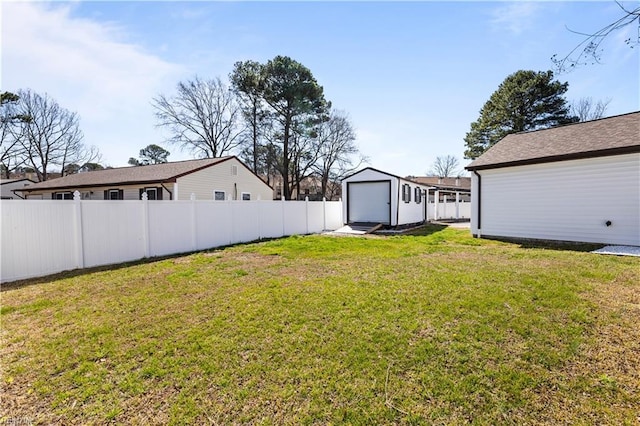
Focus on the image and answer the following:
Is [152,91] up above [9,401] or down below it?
above

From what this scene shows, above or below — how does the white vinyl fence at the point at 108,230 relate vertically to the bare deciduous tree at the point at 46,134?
below

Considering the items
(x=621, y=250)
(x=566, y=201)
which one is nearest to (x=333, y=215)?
(x=566, y=201)

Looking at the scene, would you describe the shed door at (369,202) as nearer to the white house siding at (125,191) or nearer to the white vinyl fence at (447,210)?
the white vinyl fence at (447,210)

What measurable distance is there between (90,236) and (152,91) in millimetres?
22556

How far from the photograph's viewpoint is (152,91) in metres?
24.9

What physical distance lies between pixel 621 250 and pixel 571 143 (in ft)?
12.3

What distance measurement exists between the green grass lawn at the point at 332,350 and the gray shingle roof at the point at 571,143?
4875 mm

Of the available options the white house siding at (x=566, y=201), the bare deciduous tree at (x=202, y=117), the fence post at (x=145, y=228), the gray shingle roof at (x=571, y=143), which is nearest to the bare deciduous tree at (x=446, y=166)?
the bare deciduous tree at (x=202, y=117)

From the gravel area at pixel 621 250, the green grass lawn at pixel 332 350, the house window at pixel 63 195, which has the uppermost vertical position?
the house window at pixel 63 195

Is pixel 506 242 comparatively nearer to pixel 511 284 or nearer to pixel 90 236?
pixel 511 284

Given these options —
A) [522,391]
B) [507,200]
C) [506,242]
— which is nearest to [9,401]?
[522,391]

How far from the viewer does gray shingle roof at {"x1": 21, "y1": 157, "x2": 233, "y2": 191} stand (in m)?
15.7

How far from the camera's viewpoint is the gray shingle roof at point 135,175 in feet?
51.6

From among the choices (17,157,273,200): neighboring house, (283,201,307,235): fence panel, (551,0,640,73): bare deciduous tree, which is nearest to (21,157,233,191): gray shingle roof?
(17,157,273,200): neighboring house
